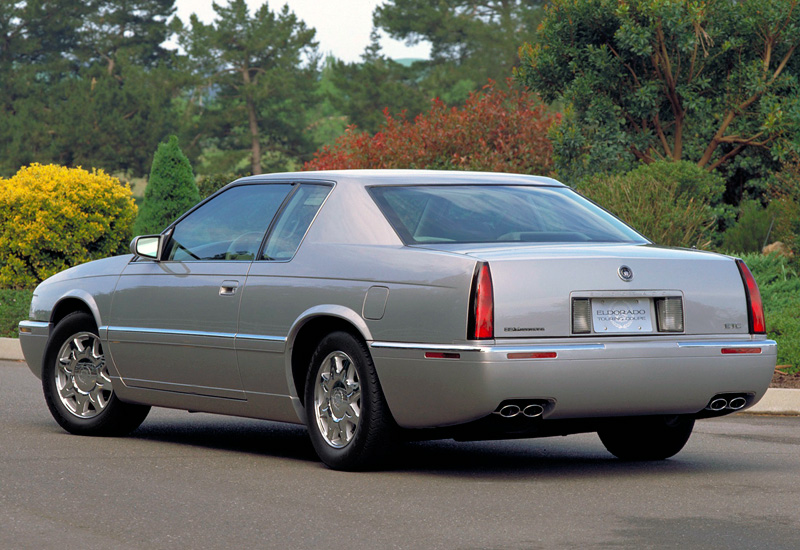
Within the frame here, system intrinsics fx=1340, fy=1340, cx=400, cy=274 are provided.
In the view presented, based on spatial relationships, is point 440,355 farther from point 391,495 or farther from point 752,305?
point 752,305

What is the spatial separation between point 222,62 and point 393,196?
55.1m

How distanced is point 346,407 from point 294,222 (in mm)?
1213

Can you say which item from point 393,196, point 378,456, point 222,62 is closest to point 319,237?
point 393,196

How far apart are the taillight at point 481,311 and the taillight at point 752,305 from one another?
5.22 ft

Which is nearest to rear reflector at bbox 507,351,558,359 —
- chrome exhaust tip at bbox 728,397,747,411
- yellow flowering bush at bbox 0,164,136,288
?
chrome exhaust tip at bbox 728,397,747,411

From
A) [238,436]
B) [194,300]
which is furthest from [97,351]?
[194,300]

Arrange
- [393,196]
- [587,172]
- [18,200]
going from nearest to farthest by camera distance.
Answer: [393,196] < [18,200] < [587,172]

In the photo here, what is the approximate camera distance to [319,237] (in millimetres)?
7469

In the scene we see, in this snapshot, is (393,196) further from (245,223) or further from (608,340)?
(608,340)

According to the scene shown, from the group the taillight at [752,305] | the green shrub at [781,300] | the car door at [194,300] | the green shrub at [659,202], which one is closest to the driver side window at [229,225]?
the car door at [194,300]

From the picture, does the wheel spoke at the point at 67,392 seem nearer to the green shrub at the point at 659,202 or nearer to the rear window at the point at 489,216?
the rear window at the point at 489,216

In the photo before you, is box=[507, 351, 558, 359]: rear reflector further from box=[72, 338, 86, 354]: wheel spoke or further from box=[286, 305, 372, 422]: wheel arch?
box=[72, 338, 86, 354]: wheel spoke

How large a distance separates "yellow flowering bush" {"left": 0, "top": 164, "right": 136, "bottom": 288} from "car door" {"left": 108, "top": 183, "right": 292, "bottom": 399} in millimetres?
11882

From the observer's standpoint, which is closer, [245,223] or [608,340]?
[608,340]
